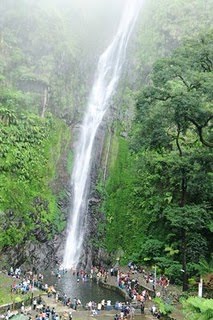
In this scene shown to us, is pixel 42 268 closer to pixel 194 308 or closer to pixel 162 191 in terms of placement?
pixel 162 191

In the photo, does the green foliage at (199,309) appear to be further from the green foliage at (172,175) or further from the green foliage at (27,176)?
the green foliage at (27,176)

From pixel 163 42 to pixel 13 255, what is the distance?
29.7 metres

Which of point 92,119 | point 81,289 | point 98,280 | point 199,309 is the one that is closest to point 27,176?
point 98,280

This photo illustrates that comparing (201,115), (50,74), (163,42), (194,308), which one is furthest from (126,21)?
(194,308)

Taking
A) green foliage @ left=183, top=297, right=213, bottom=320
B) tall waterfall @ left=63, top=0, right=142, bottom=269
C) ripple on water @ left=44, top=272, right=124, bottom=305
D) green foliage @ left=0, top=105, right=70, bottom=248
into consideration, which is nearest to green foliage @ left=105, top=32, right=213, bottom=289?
tall waterfall @ left=63, top=0, right=142, bottom=269

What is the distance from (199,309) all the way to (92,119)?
3170cm

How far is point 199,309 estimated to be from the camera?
1744 cm

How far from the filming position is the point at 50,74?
159 ft

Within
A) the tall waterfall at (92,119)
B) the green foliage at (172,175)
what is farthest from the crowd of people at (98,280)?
the tall waterfall at (92,119)

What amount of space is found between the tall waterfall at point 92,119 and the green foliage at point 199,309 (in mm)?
18611

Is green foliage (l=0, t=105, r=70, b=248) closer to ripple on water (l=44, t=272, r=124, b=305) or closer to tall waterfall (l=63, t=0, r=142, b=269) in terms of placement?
tall waterfall (l=63, t=0, r=142, b=269)

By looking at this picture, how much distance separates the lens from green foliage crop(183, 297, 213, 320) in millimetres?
16469

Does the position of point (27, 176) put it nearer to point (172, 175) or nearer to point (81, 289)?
point (81, 289)

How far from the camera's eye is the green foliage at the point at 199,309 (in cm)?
1647
